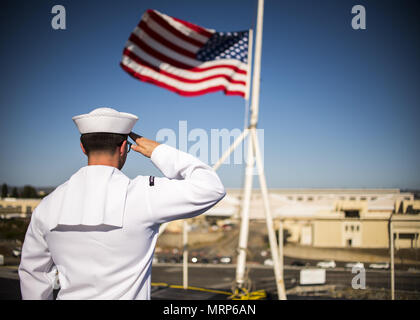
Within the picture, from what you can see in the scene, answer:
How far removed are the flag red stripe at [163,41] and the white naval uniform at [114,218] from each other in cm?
650

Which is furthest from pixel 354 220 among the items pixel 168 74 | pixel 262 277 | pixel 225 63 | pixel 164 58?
pixel 262 277

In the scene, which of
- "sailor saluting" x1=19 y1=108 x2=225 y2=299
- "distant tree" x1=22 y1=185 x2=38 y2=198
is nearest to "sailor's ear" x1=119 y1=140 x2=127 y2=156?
"sailor saluting" x1=19 y1=108 x2=225 y2=299

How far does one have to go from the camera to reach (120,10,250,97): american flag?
23.8ft

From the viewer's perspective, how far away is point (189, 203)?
3.92 ft

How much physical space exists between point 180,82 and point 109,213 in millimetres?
6700

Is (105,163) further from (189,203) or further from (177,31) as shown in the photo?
(177,31)

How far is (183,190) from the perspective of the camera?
1186mm

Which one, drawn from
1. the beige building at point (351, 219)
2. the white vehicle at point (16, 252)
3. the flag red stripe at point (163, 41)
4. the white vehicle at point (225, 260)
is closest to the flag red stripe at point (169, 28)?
the flag red stripe at point (163, 41)

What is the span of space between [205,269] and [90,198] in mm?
26445

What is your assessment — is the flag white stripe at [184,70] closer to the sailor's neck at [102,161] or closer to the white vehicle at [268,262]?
the sailor's neck at [102,161]

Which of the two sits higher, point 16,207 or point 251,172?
point 251,172

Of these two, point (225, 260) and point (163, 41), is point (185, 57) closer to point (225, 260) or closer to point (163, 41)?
point (163, 41)
